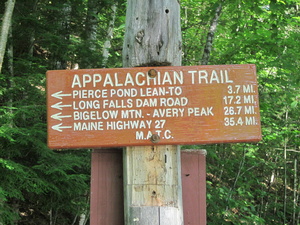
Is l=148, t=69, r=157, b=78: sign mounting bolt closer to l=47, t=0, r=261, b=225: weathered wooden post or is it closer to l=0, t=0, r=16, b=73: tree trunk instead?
l=47, t=0, r=261, b=225: weathered wooden post

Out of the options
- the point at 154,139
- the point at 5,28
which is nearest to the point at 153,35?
the point at 154,139

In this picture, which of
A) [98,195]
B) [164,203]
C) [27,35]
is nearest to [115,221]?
[98,195]

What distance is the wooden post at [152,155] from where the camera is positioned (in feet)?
5.32

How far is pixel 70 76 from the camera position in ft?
5.57

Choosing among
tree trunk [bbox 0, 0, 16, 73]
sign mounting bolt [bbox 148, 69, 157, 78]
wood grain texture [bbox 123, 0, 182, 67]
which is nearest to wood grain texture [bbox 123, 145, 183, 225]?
sign mounting bolt [bbox 148, 69, 157, 78]

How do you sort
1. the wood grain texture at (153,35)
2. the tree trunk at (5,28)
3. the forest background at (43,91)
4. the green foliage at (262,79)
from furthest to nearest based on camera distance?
the green foliage at (262,79)
the forest background at (43,91)
the tree trunk at (5,28)
the wood grain texture at (153,35)

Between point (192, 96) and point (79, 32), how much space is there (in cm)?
551

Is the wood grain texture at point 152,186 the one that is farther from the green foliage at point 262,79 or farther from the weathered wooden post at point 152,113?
the green foliage at point 262,79

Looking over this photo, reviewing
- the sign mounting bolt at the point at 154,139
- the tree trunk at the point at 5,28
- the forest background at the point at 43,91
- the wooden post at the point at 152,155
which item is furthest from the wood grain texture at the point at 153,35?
the tree trunk at the point at 5,28

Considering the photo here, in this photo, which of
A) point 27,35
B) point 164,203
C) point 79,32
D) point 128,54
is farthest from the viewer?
point 79,32

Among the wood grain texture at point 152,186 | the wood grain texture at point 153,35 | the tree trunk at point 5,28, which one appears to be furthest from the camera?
the tree trunk at point 5,28

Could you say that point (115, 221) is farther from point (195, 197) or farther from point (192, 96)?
point (192, 96)

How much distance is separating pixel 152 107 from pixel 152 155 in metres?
0.25

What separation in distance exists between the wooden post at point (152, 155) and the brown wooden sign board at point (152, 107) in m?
0.09
